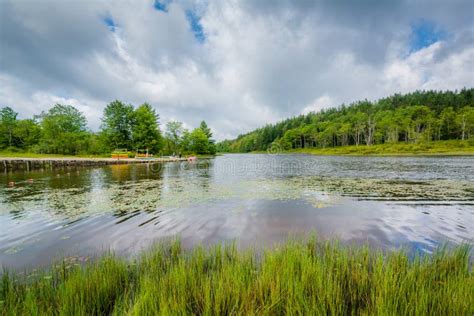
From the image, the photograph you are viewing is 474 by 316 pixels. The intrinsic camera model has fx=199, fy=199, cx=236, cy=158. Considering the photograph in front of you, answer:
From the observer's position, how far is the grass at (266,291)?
7.56 ft

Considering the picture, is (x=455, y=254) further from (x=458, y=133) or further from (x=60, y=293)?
(x=458, y=133)

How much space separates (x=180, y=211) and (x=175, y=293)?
581cm

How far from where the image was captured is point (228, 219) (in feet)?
23.5

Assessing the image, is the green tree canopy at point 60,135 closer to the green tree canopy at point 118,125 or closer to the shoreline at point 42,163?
the green tree canopy at point 118,125

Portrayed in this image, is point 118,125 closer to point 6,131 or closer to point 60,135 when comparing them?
point 60,135

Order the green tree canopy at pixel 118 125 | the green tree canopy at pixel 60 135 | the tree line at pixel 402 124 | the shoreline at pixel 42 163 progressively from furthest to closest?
the tree line at pixel 402 124 < the green tree canopy at pixel 118 125 < the green tree canopy at pixel 60 135 < the shoreline at pixel 42 163

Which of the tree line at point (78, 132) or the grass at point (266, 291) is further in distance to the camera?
the tree line at point (78, 132)

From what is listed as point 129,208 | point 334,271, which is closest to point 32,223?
point 129,208

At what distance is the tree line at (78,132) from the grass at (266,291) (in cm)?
5091

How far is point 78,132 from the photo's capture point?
→ 2009 inches

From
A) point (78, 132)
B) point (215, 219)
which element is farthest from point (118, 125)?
point (215, 219)

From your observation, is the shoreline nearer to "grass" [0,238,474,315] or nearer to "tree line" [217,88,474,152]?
"grass" [0,238,474,315]

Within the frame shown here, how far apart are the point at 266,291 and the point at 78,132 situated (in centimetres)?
6404

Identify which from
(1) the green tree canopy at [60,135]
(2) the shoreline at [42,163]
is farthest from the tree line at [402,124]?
(1) the green tree canopy at [60,135]
